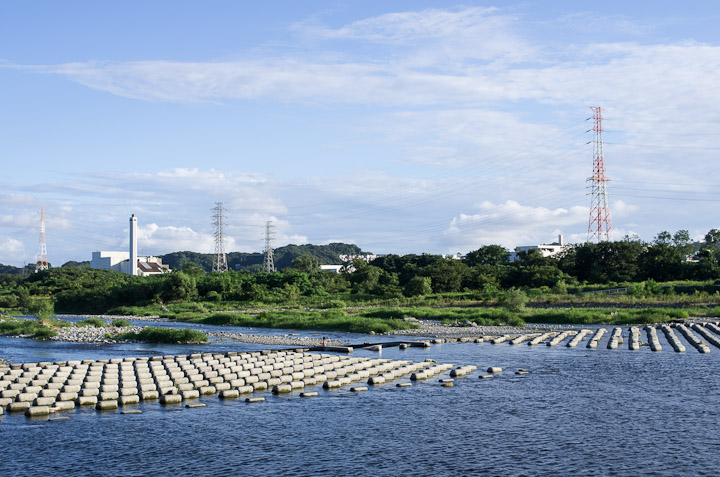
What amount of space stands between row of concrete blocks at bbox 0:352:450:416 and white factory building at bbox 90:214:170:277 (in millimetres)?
131637

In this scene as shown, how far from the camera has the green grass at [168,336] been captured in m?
42.5

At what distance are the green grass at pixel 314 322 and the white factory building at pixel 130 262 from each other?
96165 millimetres

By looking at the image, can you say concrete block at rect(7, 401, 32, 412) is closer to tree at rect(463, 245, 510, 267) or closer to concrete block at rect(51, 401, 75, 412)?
concrete block at rect(51, 401, 75, 412)

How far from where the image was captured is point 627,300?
6562 centimetres

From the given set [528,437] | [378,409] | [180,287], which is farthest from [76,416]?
[180,287]

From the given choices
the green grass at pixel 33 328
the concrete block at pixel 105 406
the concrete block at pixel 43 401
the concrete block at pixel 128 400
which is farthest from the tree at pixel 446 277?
the concrete block at pixel 43 401

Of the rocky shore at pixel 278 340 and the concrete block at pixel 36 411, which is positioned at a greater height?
the concrete block at pixel 36 411

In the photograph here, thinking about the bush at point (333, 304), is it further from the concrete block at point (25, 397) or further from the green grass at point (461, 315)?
the concrete block at point (25, 397)

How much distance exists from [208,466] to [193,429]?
3.08m

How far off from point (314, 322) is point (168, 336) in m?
14.4

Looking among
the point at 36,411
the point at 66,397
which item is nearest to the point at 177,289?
the point at 66,397

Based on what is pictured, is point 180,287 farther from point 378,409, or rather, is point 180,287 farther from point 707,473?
point 707,473

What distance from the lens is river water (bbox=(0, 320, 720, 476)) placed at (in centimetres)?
1509

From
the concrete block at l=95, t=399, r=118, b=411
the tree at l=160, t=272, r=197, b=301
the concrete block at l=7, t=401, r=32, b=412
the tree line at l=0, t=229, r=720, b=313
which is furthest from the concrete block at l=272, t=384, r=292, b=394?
the tree at l=160, t=272, r=197, b=301
